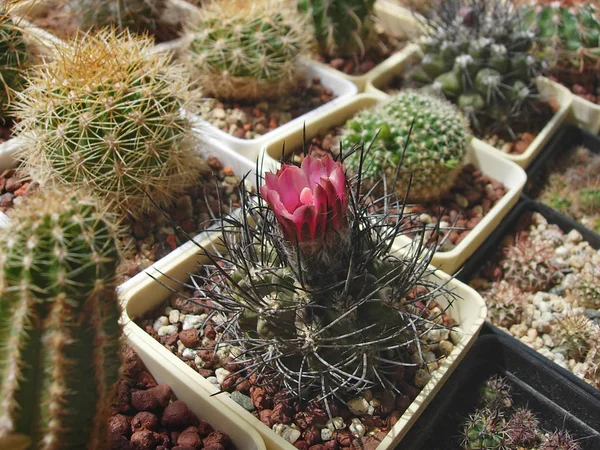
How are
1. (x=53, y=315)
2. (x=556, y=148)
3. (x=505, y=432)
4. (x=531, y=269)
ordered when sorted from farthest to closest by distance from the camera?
(x=556, y=148)
(x=531, y=269)
(x=505, y=432)
(x=53, y=315)

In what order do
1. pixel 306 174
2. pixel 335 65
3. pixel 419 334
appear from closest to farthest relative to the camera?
1. pixel 306 174
2. pixel 419 334
3. pixel 335 65

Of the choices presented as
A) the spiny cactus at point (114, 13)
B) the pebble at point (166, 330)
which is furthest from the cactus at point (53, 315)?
the spiny cactus at point (114, 13)

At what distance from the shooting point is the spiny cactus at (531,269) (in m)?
1.97

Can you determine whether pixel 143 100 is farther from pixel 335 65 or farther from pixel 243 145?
pixel 335 65

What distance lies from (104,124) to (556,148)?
1.81 meters

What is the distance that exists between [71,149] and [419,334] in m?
1.02

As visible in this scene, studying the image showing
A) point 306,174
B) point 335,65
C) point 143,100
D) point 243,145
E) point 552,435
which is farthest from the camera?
point 335,65

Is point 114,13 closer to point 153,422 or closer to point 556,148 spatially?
point 153,422

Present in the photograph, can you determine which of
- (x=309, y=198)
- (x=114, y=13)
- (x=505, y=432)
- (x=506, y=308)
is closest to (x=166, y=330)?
(x=309, y=198)

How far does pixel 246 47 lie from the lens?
89.0 inches

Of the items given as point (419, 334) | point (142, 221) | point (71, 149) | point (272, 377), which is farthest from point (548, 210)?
point (71, 149)

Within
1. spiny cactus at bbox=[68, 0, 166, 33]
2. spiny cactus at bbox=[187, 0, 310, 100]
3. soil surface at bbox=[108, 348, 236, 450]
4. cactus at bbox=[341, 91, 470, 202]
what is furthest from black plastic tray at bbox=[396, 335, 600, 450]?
spiny cactus at bbox=[68, 0, 166, 33]

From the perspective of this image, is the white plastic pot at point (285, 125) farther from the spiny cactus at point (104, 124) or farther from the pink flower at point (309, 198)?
the pink flower at point (309, 198)

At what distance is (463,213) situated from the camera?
2.11 meters
